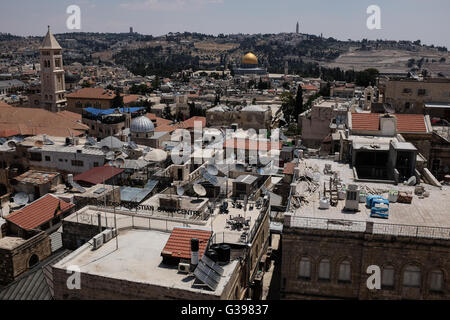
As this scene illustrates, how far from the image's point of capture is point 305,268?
1608 cm

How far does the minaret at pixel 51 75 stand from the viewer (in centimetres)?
6631

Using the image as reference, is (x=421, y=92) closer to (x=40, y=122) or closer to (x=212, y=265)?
(x=212, y=265)

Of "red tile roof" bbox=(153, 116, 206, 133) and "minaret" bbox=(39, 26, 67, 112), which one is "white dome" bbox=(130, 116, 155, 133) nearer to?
"red tile roof" bbox=(153, 116, 206, 133)

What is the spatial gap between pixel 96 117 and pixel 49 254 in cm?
4281

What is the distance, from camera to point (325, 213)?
57.5 ft

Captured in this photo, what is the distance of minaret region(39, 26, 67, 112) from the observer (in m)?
66.3

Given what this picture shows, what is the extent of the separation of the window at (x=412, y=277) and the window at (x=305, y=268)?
332 cm

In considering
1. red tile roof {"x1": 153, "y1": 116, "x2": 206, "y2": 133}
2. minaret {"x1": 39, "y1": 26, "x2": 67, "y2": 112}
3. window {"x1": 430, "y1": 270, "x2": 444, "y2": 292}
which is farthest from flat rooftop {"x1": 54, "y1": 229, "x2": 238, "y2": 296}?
minaret {"x1": 39, "y1": 26, "x2": 67, "y2": 112}

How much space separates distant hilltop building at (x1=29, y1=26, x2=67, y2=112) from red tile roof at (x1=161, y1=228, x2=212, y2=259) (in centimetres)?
5830

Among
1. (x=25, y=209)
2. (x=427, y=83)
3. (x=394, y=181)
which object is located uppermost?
(x=427, y=83)

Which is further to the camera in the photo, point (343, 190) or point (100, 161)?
point (100, 161)

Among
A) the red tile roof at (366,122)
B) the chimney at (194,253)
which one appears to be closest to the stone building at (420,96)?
the red tile roof at (366,122)

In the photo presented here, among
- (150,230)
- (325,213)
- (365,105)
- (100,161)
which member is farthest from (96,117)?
(325,213)
